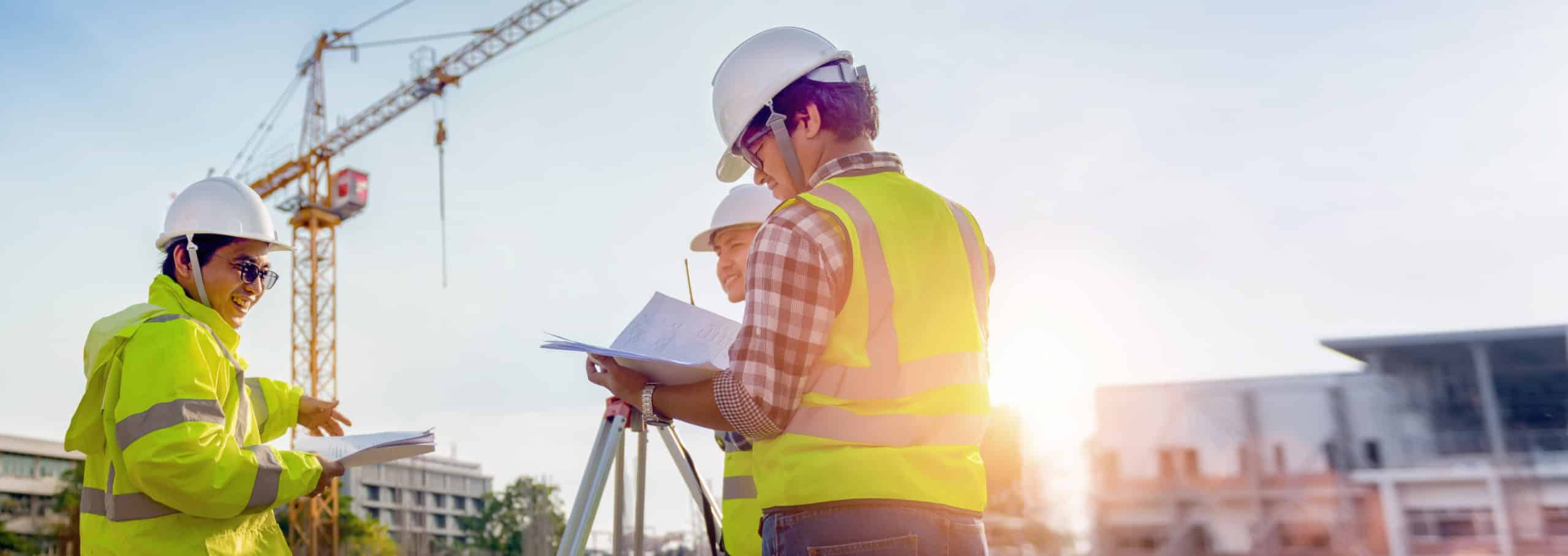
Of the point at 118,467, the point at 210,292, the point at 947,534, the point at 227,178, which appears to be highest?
the point at 227,178

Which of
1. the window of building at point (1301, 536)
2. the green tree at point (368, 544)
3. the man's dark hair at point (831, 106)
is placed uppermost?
the man's dark hair at point (831, 106)

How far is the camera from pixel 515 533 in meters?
66.8

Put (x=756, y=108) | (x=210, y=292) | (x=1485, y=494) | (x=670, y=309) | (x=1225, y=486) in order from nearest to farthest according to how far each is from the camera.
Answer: (x=756, y=108), (x=670, y=309), (x=210, y=292), (x=1485, y=494), (x=1225, y=486)

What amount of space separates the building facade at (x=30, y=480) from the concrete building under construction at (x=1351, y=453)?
54.5 meters

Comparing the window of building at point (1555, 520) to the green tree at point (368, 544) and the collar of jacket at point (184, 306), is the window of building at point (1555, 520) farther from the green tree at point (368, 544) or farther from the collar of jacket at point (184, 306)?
the collar of jacket at point (184, 306)

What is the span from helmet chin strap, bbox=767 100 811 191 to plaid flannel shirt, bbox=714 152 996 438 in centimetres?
24

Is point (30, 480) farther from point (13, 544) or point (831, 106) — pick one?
point (831, 106)

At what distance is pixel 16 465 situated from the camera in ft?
185

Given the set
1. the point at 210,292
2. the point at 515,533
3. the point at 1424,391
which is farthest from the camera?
the point at 515,533

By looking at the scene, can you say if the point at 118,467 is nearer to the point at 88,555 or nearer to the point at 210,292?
the point at 88,555

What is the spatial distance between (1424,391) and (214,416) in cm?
6369

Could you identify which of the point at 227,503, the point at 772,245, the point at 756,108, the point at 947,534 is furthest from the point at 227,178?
the point at 947,534

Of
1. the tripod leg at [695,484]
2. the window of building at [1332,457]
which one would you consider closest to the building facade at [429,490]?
the window of building at [1332,457]

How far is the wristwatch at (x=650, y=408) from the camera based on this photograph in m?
1.92
